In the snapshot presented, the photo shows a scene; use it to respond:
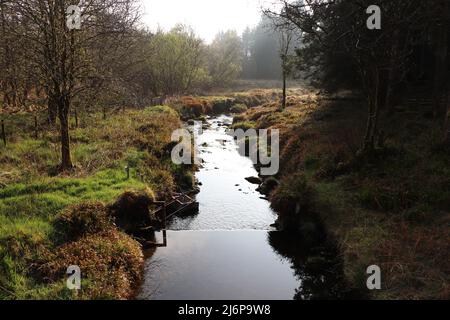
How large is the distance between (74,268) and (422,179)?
1236cm

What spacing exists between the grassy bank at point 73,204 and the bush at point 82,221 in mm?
30

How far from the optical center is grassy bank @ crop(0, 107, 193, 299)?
35.1 feet

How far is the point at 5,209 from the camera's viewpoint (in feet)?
43.0

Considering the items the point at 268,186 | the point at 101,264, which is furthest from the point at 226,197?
the point at 101,264

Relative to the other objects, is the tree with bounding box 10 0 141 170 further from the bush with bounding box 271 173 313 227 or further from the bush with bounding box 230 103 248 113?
the bush with bounding box 230 103 248 113

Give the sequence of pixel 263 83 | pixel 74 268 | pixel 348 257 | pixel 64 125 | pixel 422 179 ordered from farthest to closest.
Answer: pixel 263 83
pixel 64 125
pixel 422 179
pixel 348 257
pixel 74 268

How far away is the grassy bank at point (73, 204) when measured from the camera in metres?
10.7

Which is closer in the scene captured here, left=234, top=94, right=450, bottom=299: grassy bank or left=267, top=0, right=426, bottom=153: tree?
left=234, top=94, right=450, bottom=299: grassy bank

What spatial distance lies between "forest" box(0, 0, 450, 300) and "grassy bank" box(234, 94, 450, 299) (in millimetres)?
58

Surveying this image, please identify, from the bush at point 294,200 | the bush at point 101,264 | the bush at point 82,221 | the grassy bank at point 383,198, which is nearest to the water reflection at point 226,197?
the bush at point 294,200

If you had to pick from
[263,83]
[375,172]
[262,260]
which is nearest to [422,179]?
[375,172]

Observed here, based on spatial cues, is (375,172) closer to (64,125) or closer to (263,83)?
(64,125)

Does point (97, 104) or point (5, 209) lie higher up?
point (97, 104)

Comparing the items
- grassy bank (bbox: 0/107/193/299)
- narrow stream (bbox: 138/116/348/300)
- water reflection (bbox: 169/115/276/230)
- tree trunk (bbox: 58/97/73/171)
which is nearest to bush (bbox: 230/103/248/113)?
water reflection (bbox: 169/115/276/230)
